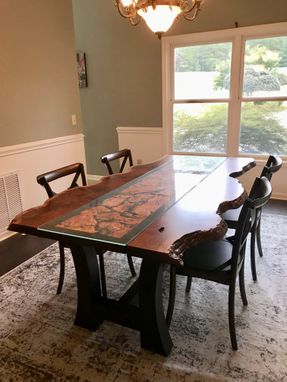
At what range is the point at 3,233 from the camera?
3.10 metres

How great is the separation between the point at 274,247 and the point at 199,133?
7.08ft

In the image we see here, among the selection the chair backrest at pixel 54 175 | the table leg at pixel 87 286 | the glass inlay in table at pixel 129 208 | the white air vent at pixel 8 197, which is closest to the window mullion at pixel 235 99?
the glass inlay in table at pixel 129 208

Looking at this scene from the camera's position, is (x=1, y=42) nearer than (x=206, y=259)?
No

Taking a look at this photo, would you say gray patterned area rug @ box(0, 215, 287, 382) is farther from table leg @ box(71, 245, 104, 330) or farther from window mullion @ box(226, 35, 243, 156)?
window mullion @ box(226, 35, 243, 156)

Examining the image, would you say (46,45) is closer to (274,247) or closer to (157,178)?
(157,178)

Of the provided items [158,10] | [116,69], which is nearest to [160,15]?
[158,10]

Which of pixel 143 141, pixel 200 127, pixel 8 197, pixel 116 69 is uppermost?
pixel 116 69

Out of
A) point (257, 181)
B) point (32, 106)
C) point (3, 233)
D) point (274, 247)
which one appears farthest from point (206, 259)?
point (32, 106)

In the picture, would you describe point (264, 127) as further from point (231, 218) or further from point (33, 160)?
point (33, 160)

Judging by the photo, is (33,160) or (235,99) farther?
(235,99)

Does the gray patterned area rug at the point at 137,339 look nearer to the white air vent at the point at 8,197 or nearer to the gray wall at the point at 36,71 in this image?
the white air vent at the point at 8,197

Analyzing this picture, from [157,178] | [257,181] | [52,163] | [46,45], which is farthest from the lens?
[52,163]

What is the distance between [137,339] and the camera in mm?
1769

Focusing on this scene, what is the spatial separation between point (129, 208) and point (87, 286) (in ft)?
1.73
